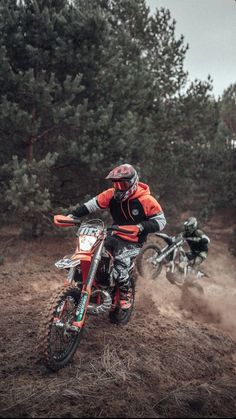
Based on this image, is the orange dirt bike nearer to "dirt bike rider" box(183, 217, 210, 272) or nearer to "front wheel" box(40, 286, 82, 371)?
"front wheel" box(40, 286, 82, 371)

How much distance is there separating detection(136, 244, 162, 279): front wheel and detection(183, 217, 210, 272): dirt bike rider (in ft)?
3.20

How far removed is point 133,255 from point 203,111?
12187 millimetres

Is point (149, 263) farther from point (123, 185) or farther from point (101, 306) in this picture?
point (101, 306)

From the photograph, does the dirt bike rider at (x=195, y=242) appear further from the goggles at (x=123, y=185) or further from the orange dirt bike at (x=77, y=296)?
the orange dirt bike at (x=77, y=296)

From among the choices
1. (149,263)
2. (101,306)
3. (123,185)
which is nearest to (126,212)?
(123,185)

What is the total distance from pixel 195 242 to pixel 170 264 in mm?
975

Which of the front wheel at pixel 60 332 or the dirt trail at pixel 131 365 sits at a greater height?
the front wheel at pixel 60 332

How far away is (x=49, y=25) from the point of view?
9.55 metres

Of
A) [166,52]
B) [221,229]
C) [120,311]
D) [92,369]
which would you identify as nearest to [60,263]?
[92,369]

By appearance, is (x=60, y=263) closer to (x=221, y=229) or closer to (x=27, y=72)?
(x=27, y=72)

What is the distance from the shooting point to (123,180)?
17.4 ft

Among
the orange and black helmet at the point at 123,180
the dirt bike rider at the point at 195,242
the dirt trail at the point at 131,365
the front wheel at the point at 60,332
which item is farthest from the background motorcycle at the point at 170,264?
the front wheel at the point at 60,332

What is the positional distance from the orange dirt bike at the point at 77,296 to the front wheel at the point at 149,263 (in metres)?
4.59

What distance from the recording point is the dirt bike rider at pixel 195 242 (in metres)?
10.2
